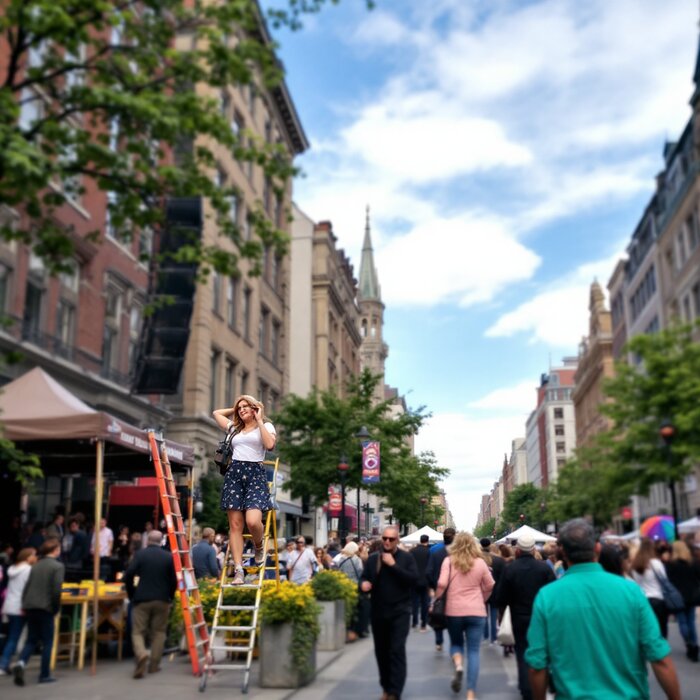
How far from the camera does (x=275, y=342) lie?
47.9 meters

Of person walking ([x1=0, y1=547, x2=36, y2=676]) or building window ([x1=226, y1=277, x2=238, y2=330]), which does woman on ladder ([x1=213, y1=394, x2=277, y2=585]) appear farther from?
building window ([x1=226, y1=277, x2=238, y2=330])

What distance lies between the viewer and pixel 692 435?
37219mm

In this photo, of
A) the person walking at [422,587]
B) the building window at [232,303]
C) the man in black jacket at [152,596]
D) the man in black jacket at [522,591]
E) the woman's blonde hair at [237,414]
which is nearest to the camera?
the man in black jacket at [522,591]

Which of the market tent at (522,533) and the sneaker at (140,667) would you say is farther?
the market tent at (522,533)

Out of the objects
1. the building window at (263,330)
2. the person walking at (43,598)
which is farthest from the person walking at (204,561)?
the building window at (263,330)

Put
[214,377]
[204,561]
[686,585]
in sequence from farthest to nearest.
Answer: [214,377], [204,561], [686,585]

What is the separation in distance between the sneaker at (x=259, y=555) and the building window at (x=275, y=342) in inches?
1381

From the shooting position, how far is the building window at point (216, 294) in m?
36.2

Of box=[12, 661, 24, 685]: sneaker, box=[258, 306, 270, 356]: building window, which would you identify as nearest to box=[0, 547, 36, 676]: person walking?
box=[12, 661, 24, 685]: sneaker

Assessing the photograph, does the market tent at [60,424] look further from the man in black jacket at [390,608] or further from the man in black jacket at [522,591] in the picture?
the man in black jacket at [522,591]

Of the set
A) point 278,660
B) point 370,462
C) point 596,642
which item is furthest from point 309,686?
point 370,462

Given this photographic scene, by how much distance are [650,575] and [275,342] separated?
3667 centimetres

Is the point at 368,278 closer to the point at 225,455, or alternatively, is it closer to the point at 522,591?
the point at 225,455

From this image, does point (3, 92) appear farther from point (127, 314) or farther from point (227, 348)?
point (227, 348)
